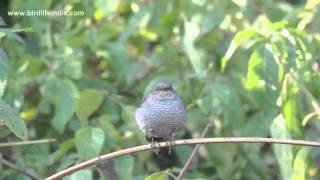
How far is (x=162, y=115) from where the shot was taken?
A: 11.1 ft

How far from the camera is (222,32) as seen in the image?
182 inches

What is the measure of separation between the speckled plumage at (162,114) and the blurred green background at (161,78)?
0.50ft

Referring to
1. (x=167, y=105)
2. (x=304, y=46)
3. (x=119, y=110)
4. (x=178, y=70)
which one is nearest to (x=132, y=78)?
(x=178, y=70)

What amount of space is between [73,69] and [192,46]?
582 millimetres

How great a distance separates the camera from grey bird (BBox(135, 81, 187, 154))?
11.0 feet

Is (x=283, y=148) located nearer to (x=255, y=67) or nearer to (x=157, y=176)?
(x=255, y=67)

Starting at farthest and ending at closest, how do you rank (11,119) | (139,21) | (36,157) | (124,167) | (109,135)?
(139,21)
(36,157)
(109,135)
(124,167)
(11,119)

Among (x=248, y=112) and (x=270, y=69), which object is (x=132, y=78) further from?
(x=270, y=69)

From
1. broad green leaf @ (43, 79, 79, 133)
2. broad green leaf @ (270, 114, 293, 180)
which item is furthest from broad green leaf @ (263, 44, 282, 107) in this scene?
broad green leaf @ (43, 79, 79, 133)

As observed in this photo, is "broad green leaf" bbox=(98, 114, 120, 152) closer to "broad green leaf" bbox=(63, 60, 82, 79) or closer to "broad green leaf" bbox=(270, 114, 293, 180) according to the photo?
"broad green leaf" bbox=(63, 60, 82, 79)

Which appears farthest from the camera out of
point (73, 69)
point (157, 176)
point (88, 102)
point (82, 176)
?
point (73, 69)

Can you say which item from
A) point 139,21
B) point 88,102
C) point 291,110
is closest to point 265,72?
point 291,110

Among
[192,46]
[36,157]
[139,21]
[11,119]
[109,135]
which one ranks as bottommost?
[36,157]

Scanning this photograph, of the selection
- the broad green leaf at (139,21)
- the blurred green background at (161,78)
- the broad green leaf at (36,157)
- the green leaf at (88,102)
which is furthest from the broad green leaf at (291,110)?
the broad green leaf at (139,21)
